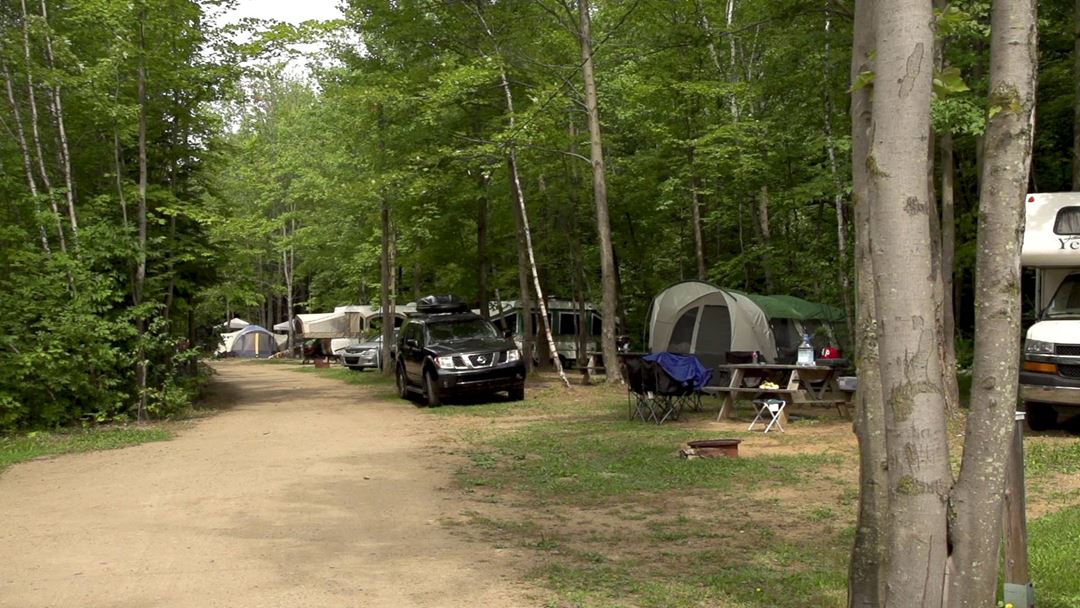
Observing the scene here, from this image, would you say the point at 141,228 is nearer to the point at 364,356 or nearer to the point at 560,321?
the point at 364,356

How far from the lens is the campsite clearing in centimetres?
535

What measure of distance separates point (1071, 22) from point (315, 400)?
15.4 m

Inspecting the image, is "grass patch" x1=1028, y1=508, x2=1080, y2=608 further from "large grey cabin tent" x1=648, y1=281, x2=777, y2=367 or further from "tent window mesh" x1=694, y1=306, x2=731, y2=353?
"tent window mesh" x1=694, y1=306, x2=731, y2=353

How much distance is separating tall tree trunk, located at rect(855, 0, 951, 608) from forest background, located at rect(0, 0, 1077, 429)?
613cm

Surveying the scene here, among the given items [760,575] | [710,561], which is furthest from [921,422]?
[710,561]

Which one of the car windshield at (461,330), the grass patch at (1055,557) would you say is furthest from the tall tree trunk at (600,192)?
the grass patch at (1055,557)

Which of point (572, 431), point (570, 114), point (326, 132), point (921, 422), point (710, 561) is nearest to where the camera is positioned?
point (921, 422)

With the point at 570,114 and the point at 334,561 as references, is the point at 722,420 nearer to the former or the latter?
the point at 334,561

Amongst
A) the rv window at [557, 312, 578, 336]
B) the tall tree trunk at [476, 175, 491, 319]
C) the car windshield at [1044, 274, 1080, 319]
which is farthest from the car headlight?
the rv window at [557, 312, 578, 336]

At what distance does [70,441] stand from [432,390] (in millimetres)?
5931

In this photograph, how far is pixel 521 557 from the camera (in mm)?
6141

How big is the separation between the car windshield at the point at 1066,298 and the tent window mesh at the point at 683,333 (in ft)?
22.6

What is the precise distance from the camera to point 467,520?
7.36 m

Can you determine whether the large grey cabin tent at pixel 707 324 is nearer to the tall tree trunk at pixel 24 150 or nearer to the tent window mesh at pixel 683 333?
the tent window mesh at pixel 683 333
